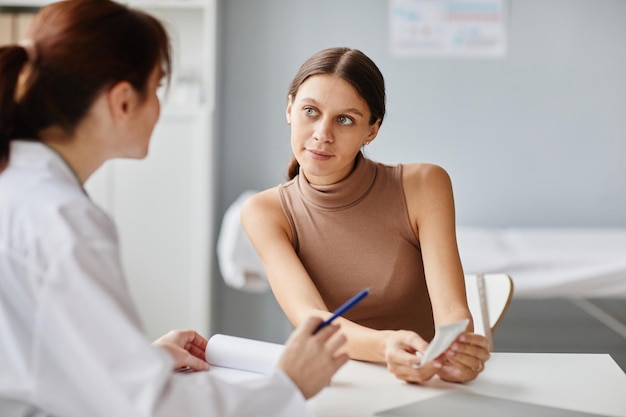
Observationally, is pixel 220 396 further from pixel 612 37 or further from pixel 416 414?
pixel 612 37

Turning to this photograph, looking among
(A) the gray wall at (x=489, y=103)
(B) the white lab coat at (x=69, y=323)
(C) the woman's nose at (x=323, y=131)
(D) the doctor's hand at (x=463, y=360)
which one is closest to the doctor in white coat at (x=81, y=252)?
(B) the white lab coat at (x=69, y=323)

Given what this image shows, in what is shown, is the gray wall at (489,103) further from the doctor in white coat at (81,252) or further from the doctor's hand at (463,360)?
the doctor in white coat at (81,252)

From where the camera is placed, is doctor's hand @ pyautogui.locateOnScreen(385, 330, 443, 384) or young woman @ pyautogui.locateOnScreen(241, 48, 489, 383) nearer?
doctor's hand @ pyautogui.locateOnScreen(385, 330, 443, 384)

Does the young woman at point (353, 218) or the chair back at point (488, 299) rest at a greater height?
the young woman at point (353, 218)

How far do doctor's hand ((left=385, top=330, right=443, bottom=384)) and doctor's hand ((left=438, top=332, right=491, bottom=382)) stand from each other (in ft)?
0.05

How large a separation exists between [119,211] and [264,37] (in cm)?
107

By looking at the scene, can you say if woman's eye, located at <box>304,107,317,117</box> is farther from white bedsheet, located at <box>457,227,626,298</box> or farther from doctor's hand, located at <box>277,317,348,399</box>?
white bedsheet, located at <box>457,227,626,298</box>

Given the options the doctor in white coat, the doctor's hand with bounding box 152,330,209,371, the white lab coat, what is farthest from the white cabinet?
the white lab coat

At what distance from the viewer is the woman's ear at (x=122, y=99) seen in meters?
0.96

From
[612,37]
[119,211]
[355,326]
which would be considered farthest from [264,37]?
[355,326]

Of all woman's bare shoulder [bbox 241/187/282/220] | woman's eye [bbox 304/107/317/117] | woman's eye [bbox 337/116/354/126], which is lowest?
woman's bare shoulder [bbox 241/187/282/220]

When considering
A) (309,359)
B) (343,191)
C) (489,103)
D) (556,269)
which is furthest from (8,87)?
(489,103)

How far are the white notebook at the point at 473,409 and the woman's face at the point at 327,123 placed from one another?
574mm

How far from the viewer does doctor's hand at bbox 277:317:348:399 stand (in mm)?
969
